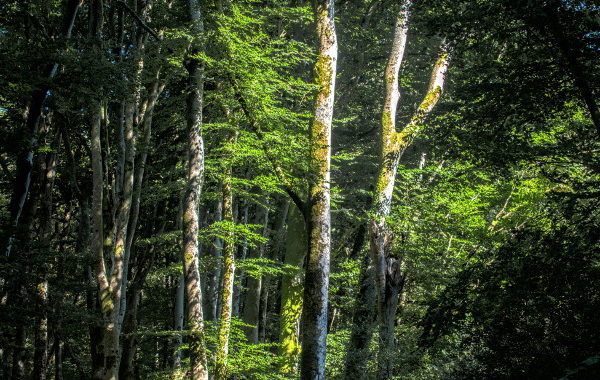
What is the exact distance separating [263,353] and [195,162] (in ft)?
18.2

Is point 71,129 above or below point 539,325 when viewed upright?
above

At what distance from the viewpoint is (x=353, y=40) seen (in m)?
19.0

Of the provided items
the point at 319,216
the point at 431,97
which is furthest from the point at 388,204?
the point at 319,216

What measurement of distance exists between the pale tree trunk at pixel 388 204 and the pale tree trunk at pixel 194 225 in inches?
151

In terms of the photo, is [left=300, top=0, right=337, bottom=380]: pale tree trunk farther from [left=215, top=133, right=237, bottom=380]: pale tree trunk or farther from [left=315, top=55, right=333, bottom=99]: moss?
[left=215, top=133, right=237, bottom=380]: pale tree trunk

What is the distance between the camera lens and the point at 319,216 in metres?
8.50

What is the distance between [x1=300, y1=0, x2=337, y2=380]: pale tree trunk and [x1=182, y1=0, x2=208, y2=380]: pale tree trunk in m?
2.31

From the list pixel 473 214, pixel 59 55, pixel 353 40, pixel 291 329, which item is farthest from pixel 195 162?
pixel 353 40

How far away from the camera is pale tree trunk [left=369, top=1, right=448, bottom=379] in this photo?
11031 millimetres

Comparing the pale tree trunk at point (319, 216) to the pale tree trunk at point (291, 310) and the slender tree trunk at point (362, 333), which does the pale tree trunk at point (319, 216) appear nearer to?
the slender tree trunk at point (362, 333)

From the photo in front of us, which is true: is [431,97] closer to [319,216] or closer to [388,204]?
[388,204]

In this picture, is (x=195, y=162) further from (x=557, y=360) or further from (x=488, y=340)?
(x=557, y=360)

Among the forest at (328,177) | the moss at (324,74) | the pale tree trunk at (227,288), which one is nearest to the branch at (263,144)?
the forest at (328,177)

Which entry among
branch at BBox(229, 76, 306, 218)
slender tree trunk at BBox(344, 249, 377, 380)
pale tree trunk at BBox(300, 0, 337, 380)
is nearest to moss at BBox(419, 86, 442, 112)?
pale tree trunk at BBox(300, 0, 337, 380)
